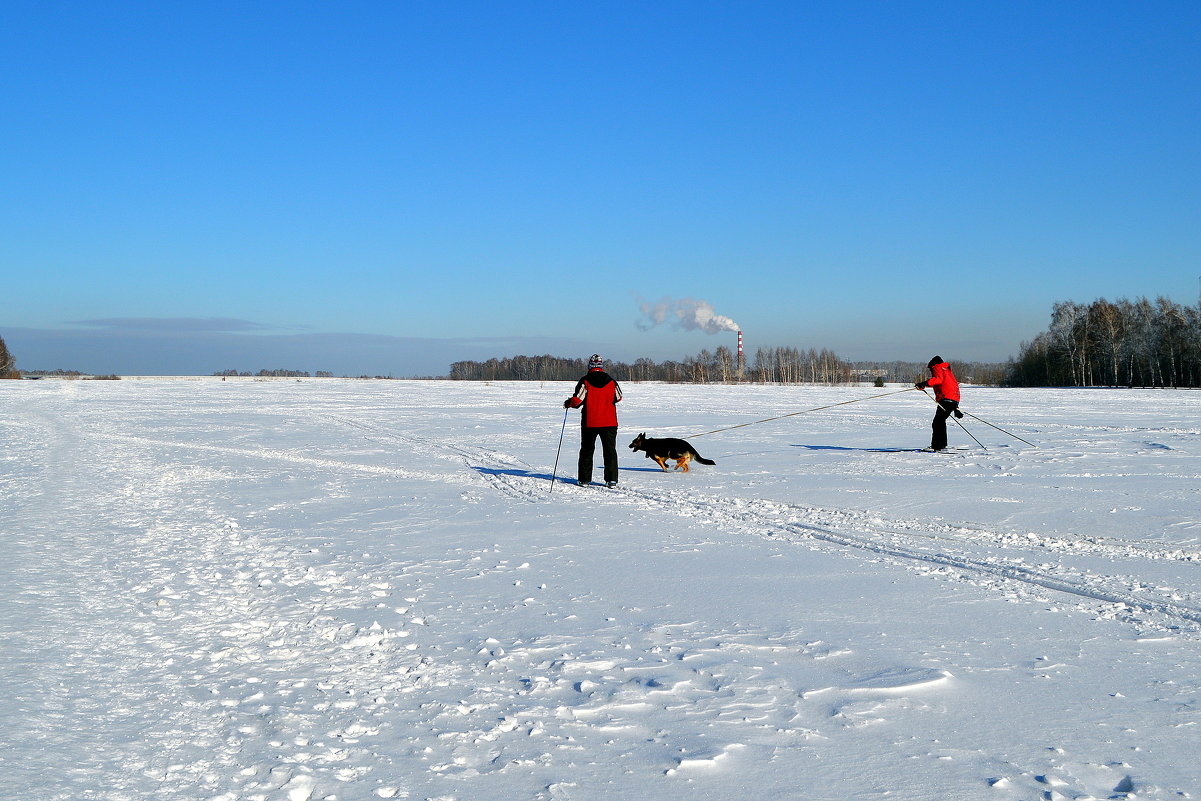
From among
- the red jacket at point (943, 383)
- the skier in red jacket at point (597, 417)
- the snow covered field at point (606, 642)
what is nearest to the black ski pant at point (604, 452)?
the skier in red jacket at point (597, 417)

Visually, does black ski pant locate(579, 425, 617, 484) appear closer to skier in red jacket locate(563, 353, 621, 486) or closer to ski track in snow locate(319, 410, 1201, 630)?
skier in red jacket locate(563, 353, 621, 486)

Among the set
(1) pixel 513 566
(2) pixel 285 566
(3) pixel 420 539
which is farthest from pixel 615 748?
(3) pixel 420 539

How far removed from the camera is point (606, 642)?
4.50 metres

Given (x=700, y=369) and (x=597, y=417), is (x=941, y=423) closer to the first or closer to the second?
(x=597, y=417)

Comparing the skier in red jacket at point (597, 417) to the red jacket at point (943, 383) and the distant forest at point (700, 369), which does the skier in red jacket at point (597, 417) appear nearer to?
the red jacket at point (943, 383)

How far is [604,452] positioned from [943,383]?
6519 mm

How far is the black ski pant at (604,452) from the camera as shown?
10.8 metres

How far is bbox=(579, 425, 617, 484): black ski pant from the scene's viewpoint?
10781mm

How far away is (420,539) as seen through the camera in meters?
7.39

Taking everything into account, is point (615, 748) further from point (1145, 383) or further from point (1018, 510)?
point (1145, 383)

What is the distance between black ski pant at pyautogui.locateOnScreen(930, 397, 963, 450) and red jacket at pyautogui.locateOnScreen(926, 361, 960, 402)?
0.09m

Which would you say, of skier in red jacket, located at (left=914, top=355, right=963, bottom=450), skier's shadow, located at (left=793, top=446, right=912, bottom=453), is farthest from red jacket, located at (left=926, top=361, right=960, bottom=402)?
skier's shadow, located at (left=793, top=446, right=912, bottom=453)

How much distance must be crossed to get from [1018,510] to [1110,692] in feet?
17.0

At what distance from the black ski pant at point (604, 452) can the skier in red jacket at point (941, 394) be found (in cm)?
583
